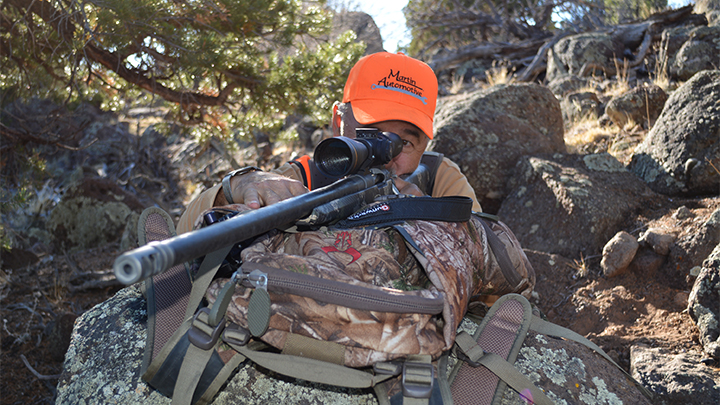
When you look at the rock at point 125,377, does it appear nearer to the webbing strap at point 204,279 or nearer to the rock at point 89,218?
the webbing strap at point 204,279

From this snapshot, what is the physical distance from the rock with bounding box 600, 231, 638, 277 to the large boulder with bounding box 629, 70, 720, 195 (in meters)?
0.98

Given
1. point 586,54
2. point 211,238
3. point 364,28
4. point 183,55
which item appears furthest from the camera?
point 364,28

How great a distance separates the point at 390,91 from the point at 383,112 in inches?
5.3

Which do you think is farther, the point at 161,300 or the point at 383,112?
the point at 383,112

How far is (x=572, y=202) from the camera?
12.6 feet

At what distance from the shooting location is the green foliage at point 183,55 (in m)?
3.87

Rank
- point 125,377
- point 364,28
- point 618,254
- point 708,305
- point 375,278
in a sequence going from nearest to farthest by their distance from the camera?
point 375,278 → point 125,377 → point 708,305 → point 618,254 → point 364,28

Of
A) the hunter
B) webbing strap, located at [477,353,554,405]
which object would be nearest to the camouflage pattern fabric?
webbing strap, located at [477,353,554,405]

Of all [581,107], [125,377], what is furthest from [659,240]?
[581,107]

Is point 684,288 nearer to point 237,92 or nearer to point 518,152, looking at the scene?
point 518,152

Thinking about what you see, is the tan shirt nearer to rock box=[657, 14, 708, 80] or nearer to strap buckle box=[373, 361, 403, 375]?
strap buckle box=[373, 361, 403, 375]

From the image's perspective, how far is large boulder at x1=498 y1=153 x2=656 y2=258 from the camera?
373 cm

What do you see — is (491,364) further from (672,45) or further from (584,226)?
(672,45)

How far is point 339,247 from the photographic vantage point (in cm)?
179
